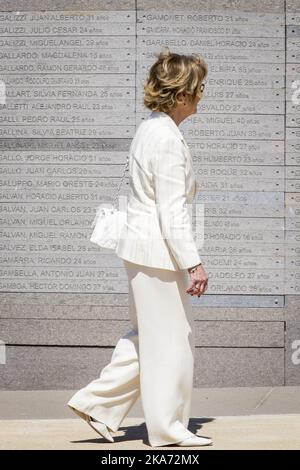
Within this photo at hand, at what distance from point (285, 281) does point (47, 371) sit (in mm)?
1703

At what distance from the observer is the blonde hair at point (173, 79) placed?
4.97m

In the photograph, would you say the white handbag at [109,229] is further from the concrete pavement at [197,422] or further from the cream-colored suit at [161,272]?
the concrete pavement at [197,422]

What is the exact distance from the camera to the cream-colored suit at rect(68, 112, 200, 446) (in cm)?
484

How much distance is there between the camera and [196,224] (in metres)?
7.25

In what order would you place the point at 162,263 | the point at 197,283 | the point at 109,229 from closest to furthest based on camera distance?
1. the point at 197,283
2. the point at 162,263
3. the point at 109,229

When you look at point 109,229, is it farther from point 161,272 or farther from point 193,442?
point 193,442

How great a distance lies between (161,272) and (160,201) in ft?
1.10

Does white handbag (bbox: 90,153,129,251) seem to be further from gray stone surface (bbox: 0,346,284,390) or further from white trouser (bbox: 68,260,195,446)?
gray stone surface (bbox: 0,346,284,390)

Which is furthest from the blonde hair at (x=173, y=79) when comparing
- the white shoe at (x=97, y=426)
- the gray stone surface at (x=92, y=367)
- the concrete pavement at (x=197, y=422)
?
the gray stone surface at (x=92, y=367)

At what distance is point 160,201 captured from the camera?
483 cm

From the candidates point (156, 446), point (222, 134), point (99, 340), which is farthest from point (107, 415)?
point (222, 134)

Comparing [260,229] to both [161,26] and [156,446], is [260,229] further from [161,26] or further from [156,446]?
[156,446]

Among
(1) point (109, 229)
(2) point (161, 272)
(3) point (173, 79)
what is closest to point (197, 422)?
(2) point (161, 272)

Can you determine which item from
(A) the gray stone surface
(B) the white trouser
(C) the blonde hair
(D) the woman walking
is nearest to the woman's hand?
(D) the woman walking
